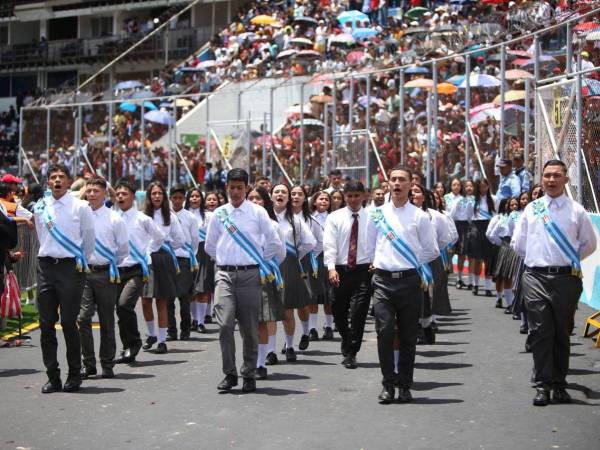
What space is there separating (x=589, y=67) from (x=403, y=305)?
680cm

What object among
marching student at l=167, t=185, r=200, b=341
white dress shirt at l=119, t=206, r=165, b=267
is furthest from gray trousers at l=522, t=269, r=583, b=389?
marching student at l=167, t=185, r=200, b=341

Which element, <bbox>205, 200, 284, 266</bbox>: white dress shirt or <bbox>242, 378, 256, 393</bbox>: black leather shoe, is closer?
<bbox>242, 378, 256, 393</bbox>: black leather shoe

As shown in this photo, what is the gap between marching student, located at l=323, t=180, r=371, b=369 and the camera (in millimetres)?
12047

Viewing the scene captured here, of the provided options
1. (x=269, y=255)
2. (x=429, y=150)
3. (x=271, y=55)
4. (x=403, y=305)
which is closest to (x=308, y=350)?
(x=269, y=255)

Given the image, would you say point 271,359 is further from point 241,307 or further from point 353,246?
point 241,307

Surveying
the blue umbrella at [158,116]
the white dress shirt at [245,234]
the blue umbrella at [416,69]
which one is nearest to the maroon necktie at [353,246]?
the white dress shirt at [245,234]

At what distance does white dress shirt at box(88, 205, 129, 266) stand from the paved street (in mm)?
1115

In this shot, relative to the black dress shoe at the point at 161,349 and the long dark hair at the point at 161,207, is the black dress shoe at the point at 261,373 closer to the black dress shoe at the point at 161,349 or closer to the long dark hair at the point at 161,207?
the black dress shoe at the point at 161,349

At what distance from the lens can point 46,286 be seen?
402 inches

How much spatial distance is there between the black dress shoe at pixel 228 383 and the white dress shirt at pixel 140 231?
2.55 metres

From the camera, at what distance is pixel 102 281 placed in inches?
444

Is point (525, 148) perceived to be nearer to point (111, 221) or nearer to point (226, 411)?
point (111, 221)

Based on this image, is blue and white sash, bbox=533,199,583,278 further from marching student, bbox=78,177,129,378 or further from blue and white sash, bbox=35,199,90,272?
marching student, bbox=78,177,129,378

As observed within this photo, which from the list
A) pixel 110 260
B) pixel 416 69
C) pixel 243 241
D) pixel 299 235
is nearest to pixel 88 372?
pixel 110 260
